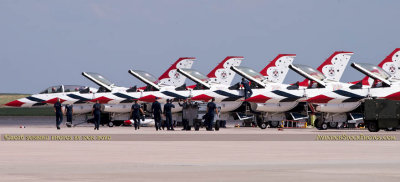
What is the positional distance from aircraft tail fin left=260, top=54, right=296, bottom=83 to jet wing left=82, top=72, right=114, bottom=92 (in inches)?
394

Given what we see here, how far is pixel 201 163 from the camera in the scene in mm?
15797

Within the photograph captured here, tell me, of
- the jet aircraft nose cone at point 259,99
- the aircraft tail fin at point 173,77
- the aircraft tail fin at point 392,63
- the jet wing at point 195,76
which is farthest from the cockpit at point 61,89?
the aircraft tail fin at point 392,63

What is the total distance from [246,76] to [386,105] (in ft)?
47.4

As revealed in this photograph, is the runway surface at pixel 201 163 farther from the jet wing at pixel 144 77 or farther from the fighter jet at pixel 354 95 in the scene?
the jet wing at pixel 144 77

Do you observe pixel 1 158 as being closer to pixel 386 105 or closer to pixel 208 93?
pixel 386 105

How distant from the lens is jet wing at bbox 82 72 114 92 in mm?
54344

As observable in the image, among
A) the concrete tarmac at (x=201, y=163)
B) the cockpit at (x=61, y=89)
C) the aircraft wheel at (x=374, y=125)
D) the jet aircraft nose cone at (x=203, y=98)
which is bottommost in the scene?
the aircraft wheel at (x=374, y=125)

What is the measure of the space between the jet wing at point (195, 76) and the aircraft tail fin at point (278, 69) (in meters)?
Answer: 3.47

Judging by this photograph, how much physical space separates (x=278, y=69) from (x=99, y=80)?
37.5 ft

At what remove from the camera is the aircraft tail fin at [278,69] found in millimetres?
51906

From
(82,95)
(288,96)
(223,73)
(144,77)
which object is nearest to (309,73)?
(288,96)

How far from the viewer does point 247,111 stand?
48594 millimetres

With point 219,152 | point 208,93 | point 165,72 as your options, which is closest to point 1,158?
point 219,152

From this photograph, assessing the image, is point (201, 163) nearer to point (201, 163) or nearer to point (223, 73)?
point (201, 163)
